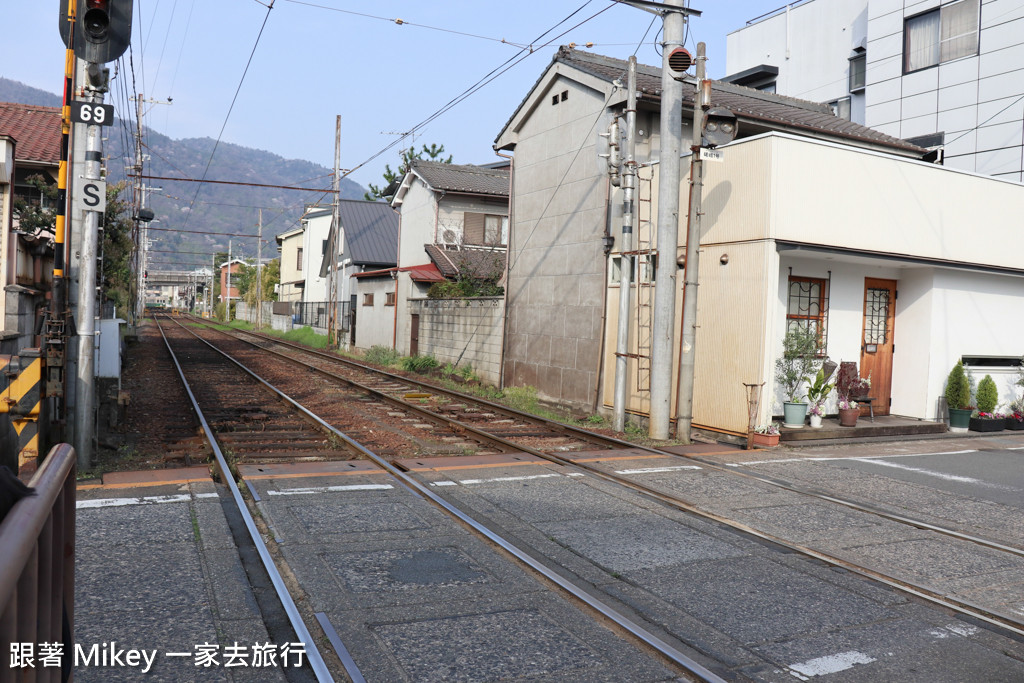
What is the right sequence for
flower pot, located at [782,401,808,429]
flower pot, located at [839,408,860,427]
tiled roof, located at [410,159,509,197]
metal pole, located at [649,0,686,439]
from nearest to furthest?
metal pole, located at [649,0,686,439] → flower pot, located at [782,401,808,429] → flower pot, located at [839,408,860,427] → tiled roof, located at [410,159,509,197]

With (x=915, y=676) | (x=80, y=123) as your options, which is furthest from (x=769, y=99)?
(x=915, y=676)

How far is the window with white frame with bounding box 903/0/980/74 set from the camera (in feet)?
72.2

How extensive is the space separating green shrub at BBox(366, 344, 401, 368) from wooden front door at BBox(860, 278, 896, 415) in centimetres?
1466

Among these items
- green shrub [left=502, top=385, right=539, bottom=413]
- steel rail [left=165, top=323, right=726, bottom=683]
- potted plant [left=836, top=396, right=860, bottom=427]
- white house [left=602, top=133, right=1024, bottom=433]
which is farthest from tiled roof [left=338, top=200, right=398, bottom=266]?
steel rail [left=165, top=323, right=726, bottom=683]

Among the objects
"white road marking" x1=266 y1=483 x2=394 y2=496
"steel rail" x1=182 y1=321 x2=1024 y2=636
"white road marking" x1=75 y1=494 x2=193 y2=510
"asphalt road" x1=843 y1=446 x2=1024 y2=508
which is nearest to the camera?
"steel rail" x1=182 y1=321 x2=1024 y2=636

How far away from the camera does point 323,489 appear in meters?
6.75

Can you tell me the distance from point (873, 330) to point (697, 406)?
4079 millimetres

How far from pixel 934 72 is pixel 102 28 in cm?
2485

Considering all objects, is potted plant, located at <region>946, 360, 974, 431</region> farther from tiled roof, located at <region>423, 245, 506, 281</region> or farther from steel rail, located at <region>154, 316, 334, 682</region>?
tiled roof, located at <region>423, 245, 506, 281</region>

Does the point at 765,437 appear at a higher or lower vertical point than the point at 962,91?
lower

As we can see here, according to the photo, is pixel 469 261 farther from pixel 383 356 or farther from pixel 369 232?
pixel 369 232

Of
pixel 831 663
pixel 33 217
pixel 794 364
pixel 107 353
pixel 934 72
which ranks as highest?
pixel 934 72

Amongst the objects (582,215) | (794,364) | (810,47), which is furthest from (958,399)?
(810,47)

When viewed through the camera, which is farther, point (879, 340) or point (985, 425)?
point (879, 340)
